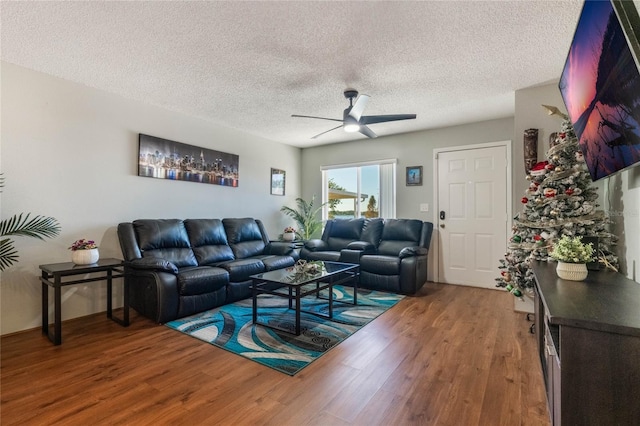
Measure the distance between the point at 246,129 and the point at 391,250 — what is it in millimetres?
2964

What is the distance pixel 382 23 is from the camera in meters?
2.12

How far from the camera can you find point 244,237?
4.54m

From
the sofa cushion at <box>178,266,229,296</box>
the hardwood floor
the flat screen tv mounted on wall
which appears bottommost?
the hardwood floor

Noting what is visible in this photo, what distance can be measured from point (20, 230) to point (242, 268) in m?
1.96

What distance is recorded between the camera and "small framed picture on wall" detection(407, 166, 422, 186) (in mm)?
4984

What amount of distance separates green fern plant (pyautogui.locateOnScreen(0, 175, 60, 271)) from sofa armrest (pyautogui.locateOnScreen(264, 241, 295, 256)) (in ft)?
8.03

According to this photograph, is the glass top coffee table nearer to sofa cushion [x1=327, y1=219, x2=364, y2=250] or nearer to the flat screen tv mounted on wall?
sofa cushion [x1=327, y1=219, x2=364, y2=250]

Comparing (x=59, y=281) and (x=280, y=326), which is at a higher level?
(x=59, y=281)

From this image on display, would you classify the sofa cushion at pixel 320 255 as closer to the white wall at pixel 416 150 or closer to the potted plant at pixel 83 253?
the white wall at pixel 416 150

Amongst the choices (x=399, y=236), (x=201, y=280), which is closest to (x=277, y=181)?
(x=399, y=236)

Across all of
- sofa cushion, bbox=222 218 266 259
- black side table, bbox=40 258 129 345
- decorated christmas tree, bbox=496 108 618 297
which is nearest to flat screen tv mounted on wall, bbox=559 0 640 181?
decorated christmas tree, bbox=496 108 618 297

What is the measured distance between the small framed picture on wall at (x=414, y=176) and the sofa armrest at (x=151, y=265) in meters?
3.72

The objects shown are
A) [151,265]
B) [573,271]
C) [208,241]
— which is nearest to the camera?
[573,271]

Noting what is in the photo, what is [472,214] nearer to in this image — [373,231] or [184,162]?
[373,231]
